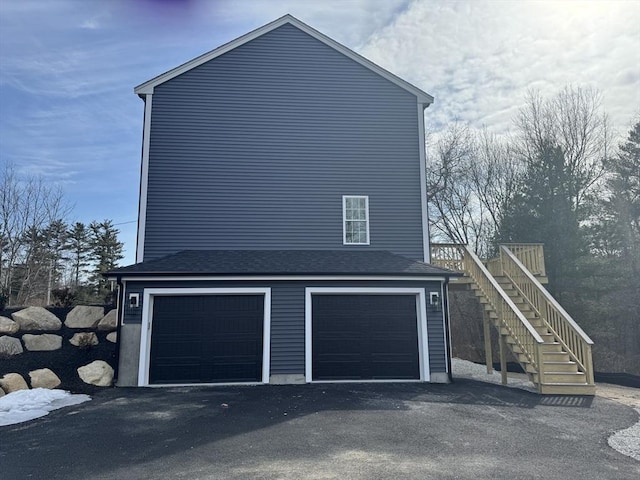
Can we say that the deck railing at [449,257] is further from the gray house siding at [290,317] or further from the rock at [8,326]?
the rock at [8,326]

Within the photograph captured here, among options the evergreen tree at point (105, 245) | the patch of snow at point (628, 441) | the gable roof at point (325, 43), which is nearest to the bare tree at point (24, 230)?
the evergreen tree at point (105, 245)

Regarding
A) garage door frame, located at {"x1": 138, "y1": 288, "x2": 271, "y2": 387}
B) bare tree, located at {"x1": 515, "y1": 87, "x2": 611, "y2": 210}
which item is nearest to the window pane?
garage door frame, located at {"x1": 138, "y1": 288, "x2": 271, "y2": 387}

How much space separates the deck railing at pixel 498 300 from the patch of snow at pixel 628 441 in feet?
8.33

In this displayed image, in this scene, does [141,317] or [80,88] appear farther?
[80,88]

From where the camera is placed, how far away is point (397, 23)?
1205cm

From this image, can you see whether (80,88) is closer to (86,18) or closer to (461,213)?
(86,18)

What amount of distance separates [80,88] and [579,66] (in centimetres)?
1725

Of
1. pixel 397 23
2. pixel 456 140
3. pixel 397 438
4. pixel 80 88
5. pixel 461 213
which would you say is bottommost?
pixel 397 438

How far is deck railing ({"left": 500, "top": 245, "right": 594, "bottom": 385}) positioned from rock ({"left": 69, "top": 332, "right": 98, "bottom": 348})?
422 inches

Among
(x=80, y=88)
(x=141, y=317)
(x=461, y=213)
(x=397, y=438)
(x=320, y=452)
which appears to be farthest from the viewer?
(x=461, y=213)

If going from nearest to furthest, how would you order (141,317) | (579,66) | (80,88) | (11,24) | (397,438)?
(397,438) < (141,317) < (11,24) < (80,88) < (579,66)

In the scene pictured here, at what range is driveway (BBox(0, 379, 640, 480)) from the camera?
452 cm

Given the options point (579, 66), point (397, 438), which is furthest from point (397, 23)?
point (397, 438)

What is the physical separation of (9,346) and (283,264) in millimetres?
6728
